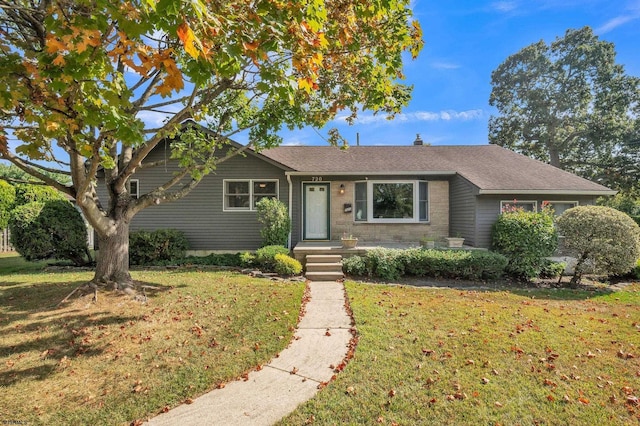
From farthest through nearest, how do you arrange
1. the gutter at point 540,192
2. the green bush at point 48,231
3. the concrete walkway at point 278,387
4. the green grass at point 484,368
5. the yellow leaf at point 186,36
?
the gutter at point 540,192 < the green bush at point 48,231 < the green grass at point 484,368 < the concrete walkway at point 278,387 < the yellow leaf at point 186,36

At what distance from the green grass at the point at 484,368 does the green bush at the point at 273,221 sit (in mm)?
5163

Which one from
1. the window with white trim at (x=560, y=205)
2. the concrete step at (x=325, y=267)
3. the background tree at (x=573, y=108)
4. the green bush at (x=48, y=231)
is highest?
the background tree at (x=573, y=108)

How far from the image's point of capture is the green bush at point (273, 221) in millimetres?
11195

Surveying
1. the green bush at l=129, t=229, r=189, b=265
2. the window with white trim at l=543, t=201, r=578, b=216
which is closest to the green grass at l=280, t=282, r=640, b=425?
the window with white trim at l=543, t=201, r=578, b=216

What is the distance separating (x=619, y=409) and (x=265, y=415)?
366 cm

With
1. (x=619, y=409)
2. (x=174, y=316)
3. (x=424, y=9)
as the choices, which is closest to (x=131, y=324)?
(x=174, y=316)

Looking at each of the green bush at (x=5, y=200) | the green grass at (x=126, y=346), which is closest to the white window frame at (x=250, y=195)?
the green grass at (x=126, y=346)

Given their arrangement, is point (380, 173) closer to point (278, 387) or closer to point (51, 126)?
point (278, 387)

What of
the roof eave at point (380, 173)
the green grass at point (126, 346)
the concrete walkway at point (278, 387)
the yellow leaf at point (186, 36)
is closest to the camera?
the yellow leaf at point (186, 36)

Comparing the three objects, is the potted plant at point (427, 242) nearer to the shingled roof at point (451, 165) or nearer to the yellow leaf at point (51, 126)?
the shingled roof at point (451, 165)

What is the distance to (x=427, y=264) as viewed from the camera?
9.39 meters

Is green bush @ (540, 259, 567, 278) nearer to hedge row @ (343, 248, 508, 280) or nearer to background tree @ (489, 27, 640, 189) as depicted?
hedge row @ (343, 248, 508, 280)

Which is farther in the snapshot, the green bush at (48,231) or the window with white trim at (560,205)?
the window with white trim at (560,205)

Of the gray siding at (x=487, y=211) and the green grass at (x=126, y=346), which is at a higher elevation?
the gray siding at (x=487, y=211)
